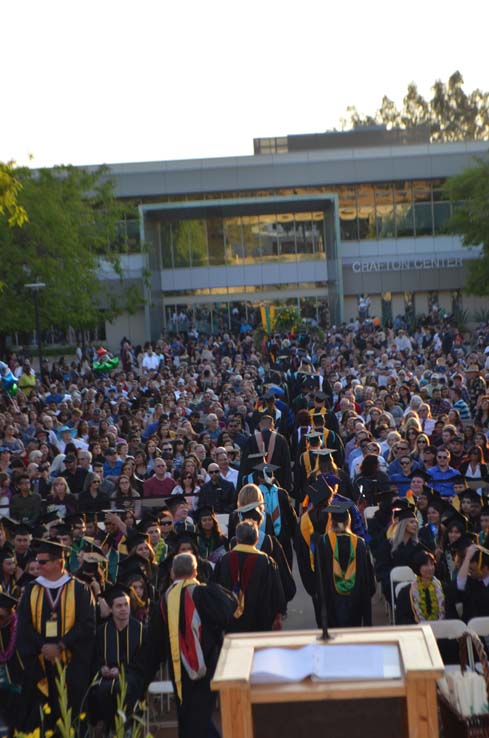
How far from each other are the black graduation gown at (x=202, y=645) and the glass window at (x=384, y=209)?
46.9 meters

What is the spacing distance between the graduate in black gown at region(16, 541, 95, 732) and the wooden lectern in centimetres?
334

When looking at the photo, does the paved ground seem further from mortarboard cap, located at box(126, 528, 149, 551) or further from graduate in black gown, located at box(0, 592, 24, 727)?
graduate in black gown, located at box(0, 592, 24, 727)

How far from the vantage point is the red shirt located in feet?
44.1

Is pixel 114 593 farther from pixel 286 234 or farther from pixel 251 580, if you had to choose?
pixel 286 234

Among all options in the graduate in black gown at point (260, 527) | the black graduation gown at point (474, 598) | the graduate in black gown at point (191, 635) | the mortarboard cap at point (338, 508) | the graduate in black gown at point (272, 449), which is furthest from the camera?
the graduate in black gown at point (272, 449)

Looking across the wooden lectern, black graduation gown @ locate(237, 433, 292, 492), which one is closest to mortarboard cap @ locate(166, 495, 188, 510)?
black graduation gown @ locate(237, 433, 292, 492)

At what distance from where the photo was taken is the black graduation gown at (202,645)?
6.66m

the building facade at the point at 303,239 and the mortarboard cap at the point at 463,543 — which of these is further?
the building facade at the point at 303,239

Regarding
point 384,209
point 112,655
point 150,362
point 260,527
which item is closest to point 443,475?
point 260,527

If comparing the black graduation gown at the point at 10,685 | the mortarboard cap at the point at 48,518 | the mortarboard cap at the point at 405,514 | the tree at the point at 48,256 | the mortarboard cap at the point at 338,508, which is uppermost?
the tree at the point at 48,256

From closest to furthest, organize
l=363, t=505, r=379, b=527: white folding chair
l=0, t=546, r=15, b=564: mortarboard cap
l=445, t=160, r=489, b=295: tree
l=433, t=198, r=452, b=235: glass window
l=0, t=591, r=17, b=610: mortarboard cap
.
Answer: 1. l=0, t=591, r=17, b=610: mortarboard cap
2. l=0, t=546, r=15, b=564: mortarboard cap
3. l=363, t=505, r=379, b=527: white folding chair
4. l=445, t=160, r=489, b=295: tree
5. l=433, t=198, r=452, b=235: glass window

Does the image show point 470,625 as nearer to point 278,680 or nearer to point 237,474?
point 278,680

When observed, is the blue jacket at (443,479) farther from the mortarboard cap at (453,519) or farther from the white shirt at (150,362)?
the white shirt at (150,362)

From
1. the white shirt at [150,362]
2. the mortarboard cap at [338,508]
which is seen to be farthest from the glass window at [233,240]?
the mortarboard cap at [338,508]
